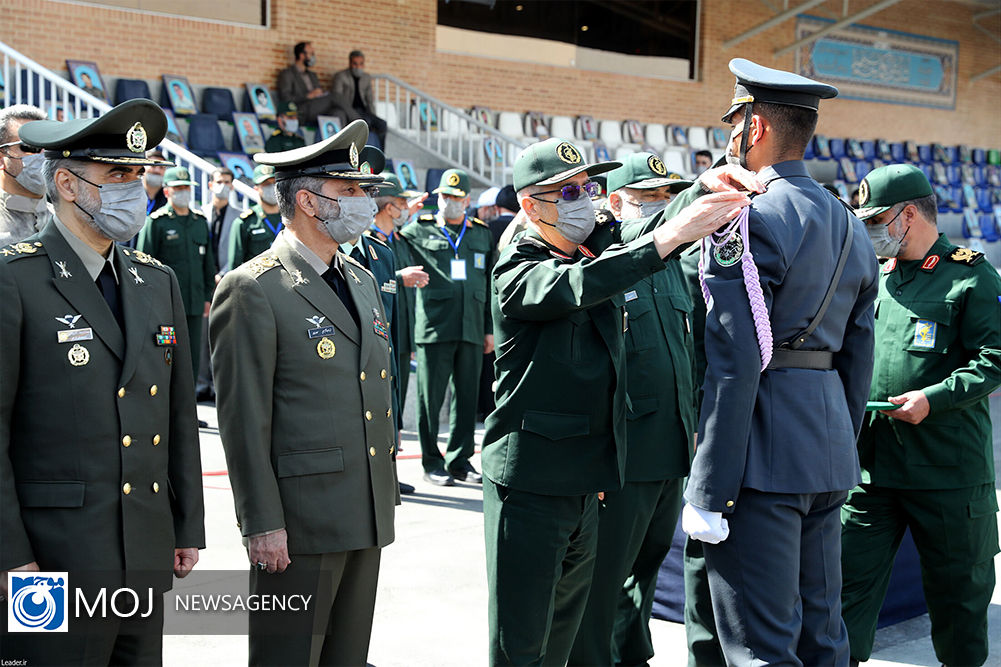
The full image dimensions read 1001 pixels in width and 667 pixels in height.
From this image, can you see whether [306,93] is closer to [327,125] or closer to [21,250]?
[327,125]

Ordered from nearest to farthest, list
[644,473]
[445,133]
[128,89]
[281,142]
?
[644,473], [281,142], [128,89], [445,133]

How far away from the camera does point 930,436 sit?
3.74 meters

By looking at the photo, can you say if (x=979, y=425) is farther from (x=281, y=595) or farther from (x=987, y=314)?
(x=281, y=595)

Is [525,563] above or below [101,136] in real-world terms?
below

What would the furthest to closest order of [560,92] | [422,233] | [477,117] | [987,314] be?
1. [560,92]
2. [477,117]
3. [422,233]
4. [987,314]

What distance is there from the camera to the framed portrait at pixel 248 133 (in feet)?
44.2

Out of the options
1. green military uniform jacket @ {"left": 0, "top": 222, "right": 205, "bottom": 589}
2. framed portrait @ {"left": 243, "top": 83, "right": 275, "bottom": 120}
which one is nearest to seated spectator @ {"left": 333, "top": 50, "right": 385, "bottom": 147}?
framed portrait @ {"left": 243, "top": 83, "right": 275, "bottom": 120}

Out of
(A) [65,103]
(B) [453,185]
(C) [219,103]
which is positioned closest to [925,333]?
(B) [453,185]

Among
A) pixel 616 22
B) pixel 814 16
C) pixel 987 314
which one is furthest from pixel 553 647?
pixel 814 16

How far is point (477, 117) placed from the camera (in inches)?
658

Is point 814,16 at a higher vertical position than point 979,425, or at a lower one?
higher

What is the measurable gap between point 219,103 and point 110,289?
12.0 m

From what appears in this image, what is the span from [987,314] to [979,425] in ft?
1.36

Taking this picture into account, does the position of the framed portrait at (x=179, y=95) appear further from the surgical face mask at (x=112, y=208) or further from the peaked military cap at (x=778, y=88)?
the peaked military cap at (x=778, y=88)
